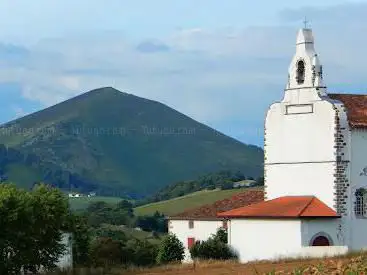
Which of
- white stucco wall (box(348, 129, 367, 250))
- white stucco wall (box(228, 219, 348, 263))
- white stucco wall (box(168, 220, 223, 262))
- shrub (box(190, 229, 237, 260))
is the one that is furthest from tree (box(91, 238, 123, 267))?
white stucco wall (box(348, 129, 367, 250))

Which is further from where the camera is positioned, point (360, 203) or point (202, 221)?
point (202, 221)

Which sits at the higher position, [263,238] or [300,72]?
[300,72]

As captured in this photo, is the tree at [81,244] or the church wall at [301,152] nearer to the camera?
the church wall at [301,152]

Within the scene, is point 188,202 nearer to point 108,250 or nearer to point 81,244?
point 108,250

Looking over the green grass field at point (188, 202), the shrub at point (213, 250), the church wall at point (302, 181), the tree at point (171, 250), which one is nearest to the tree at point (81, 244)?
the tree at point (171, 250)

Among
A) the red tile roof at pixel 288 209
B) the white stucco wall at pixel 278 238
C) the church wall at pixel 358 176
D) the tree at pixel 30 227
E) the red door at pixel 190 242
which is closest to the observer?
the tree at pixel 30 227

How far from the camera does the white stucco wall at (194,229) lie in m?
63.5

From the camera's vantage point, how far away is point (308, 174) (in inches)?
2136

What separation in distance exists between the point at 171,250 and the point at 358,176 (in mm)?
14144

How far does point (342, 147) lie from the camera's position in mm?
52969

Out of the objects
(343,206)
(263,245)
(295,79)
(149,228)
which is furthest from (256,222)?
(149,228)

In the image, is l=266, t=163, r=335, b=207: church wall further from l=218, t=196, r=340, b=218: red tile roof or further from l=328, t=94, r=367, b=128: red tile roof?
l=328, t=94, r=367, b=128: red tile roof

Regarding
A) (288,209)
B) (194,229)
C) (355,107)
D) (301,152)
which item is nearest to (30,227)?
(288,209)

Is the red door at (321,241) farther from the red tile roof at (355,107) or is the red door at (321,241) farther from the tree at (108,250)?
the tree at (108,250)
